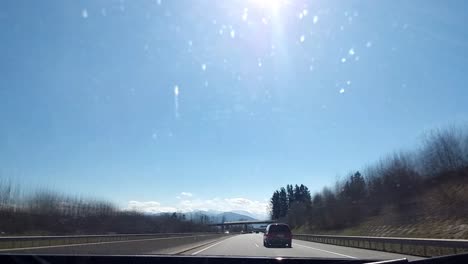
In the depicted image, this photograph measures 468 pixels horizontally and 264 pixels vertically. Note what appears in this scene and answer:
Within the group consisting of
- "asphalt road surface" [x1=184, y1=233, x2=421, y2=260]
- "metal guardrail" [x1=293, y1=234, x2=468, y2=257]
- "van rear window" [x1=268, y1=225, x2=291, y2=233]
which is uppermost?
"van rear window" [x1=268, y1=225, x2=291, y2=233]

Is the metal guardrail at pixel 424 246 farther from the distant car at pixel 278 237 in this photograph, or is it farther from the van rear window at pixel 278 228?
the van rear window at pixel 278 228

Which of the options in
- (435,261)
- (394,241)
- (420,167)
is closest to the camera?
(435,261)

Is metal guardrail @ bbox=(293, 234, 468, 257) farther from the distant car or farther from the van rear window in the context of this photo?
the van rear window

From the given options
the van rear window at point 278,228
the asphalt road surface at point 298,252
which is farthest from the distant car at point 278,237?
the asphalt road surface at point 298,252

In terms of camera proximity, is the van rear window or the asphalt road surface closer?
the asphalt road surface

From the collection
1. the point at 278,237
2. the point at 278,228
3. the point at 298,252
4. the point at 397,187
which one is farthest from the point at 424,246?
the point at 397,187

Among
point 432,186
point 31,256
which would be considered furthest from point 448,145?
point 31,256

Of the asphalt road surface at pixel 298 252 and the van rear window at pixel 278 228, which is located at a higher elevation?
the van rear window at pixel 278 228

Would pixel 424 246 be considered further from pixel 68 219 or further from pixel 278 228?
pixel 68 219

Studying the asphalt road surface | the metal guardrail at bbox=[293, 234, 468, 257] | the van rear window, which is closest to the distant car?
the van rear window

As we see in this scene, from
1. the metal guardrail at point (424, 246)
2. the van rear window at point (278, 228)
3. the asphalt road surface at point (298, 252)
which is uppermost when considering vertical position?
the van rear window at point (278, 228)

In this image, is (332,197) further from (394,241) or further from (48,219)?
(394,241)

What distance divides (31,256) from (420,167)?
70863mm

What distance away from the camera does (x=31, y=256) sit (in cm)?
534
